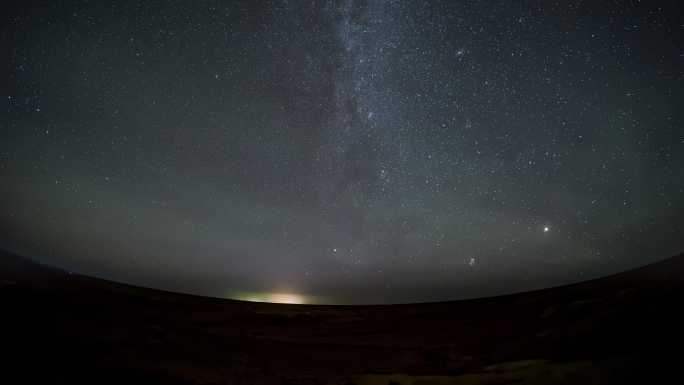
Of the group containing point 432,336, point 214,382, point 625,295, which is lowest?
point 214,382

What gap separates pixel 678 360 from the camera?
5.13 meters

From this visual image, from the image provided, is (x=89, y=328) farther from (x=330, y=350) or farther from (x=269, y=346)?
(x=330, y=350)

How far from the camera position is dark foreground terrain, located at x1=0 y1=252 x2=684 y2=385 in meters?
6.07

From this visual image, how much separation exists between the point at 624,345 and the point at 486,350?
2658 mm

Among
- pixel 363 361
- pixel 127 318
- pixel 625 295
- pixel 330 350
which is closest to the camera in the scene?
pixel 363 361

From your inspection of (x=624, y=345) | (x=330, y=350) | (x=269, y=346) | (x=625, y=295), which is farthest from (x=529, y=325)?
(x=269, y=346)

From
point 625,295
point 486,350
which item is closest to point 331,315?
point 486,350

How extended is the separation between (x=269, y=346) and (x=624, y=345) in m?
8.03

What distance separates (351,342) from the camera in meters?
9.88

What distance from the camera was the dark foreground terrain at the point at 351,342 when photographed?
6.07 m

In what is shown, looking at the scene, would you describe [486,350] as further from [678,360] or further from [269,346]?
[269,346]

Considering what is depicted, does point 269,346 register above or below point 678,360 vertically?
below

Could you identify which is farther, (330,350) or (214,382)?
(330,350)

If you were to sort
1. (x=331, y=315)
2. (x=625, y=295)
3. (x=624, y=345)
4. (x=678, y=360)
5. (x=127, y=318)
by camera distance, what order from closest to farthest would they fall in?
1. (x=678, y=360)
2. (x=624, y=345)
3. (x=625, y=295)
4. (x=127, y=318)
5. (x=331, y=315)
